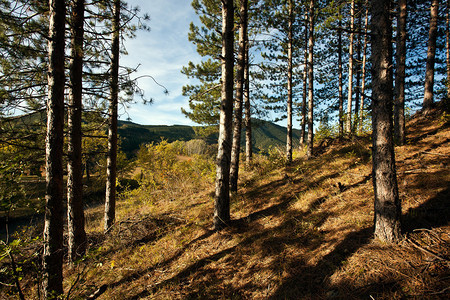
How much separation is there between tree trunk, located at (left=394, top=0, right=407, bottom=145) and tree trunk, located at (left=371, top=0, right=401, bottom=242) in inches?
206

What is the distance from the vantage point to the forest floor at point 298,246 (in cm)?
248

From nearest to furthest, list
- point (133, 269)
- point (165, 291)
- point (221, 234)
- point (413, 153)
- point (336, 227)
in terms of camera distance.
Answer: point (165, 291) → point (336, 227) → point (133, 269) → point (221, 234) → point (413, 153)

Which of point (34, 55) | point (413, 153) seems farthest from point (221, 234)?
point (413, 153)

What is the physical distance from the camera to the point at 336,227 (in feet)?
12.1

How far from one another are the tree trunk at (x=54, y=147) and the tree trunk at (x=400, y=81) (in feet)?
32.5

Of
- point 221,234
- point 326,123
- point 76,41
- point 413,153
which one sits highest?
point 76,41

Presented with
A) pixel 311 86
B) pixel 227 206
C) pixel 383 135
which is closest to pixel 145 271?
pixel 227 206

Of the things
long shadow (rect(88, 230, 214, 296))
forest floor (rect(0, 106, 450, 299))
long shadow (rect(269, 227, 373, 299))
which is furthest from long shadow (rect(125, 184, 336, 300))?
long shadow (rect(88, 230, 214, 296))

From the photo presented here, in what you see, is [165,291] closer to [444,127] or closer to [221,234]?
[221,234]

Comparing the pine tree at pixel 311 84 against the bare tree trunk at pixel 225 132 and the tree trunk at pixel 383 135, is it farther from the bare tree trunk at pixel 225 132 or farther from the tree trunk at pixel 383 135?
the tree trunk at pixel 383 135

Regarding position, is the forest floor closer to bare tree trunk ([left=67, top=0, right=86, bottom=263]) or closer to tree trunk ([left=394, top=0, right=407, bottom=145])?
tree trunk ([left=394, top=0, right=407, bottom=145])

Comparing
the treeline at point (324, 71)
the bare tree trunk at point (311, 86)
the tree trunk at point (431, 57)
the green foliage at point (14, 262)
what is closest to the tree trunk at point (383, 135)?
the treeline at point (324, 71)

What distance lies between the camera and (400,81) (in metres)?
7.11

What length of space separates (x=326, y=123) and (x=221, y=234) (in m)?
8.59
